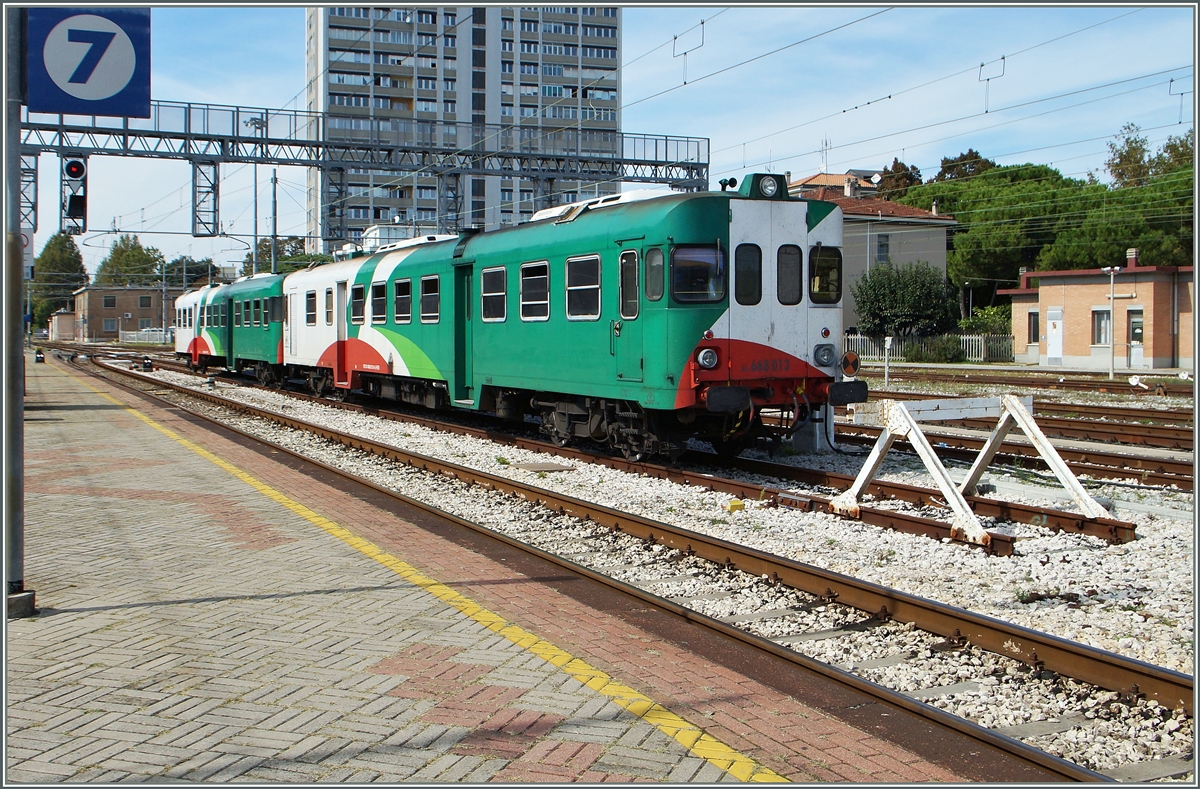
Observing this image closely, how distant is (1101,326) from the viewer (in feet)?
128

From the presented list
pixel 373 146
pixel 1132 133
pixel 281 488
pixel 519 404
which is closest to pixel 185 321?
pixel 373 146

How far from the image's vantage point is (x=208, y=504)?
1024cm

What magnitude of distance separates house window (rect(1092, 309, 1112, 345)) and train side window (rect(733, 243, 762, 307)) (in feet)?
104

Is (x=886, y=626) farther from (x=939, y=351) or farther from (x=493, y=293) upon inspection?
(x=939, y=351)

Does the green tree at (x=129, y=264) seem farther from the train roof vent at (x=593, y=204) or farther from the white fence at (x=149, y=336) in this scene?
the train roof vent at (x=593, y=204)

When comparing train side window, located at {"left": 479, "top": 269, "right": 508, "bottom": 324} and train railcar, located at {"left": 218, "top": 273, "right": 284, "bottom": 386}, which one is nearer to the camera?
train side window, located at {"left": 479, "top": 269, "right": 508, "bottom": 324}

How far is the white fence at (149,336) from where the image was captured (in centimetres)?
9755

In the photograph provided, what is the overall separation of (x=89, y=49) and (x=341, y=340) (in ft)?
53.4

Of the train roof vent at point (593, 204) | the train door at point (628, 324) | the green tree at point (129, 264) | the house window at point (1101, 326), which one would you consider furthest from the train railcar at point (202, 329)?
the green tree at point (129, 264)

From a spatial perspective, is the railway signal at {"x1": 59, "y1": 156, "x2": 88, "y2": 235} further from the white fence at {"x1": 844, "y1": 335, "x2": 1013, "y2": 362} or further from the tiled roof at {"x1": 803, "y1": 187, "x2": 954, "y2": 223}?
the tiled roof at {"x1": 803, "y1": 187, "x2": 954, "y2": 223}

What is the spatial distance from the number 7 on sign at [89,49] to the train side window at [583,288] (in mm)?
6893

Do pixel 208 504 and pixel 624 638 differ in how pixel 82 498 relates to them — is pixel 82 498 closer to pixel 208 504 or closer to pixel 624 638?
pixel 208 504

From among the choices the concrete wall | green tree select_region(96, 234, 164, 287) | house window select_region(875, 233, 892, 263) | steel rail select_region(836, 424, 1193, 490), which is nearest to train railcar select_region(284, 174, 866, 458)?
steel rail select_region(836, 424, 1193, 490)

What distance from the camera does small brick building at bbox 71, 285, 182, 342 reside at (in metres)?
120
